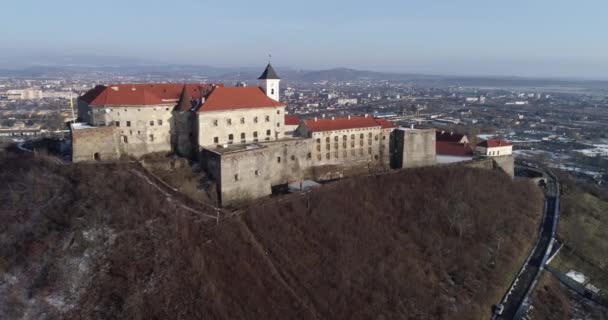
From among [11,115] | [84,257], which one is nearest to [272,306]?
[84,257]

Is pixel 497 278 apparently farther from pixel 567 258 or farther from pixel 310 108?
pixel 310 108

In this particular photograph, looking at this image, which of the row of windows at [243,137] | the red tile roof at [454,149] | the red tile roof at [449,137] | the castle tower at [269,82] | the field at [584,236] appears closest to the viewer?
the field at [584,236]

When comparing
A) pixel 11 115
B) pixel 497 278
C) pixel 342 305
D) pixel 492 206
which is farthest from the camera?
pixel 11 115

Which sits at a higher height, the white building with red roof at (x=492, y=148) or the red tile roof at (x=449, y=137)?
the red tile roof at (x=449, y=137)

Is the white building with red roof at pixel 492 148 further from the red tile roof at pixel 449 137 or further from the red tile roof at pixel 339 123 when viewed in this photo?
the red tile roof at pixel 339 123

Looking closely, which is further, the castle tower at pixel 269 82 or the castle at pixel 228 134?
the castle tower at pixel 269 82

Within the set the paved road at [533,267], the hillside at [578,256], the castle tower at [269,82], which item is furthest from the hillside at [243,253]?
the castle tower at [269,82]

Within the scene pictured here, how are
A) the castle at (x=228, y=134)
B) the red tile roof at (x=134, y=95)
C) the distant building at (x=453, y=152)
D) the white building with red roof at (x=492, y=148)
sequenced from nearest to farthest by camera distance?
the castle at (x=228, y=134)
the red tile roof at (x=134, y=95)
the distant building at (x=453, y=152)
the white building with red roof at (x=492, y=148)
